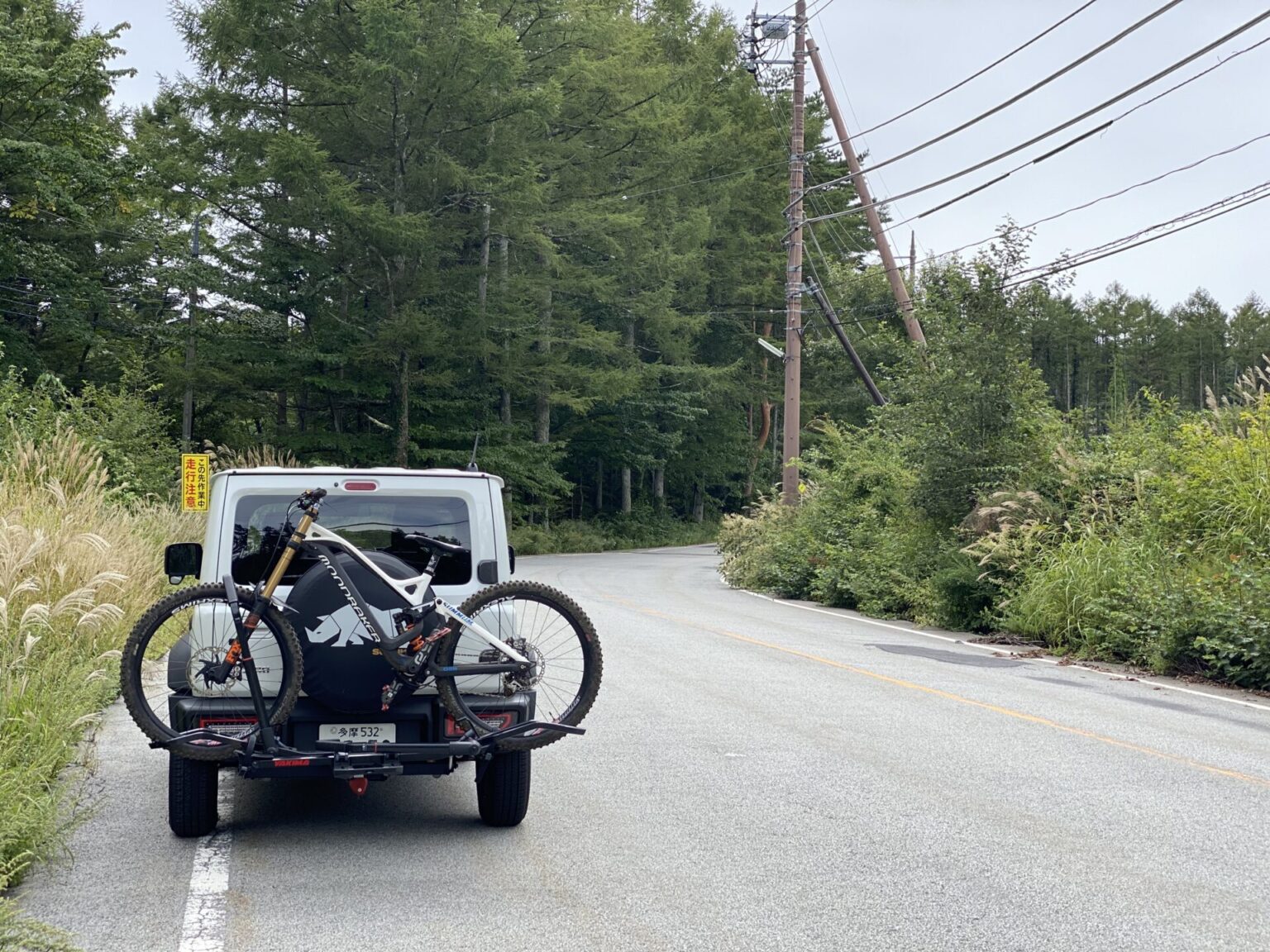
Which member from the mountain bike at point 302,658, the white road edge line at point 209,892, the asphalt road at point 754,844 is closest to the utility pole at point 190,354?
the asphalt road at point 754,844

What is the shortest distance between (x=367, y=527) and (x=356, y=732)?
4.31ft

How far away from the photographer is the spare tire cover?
20.0 ft

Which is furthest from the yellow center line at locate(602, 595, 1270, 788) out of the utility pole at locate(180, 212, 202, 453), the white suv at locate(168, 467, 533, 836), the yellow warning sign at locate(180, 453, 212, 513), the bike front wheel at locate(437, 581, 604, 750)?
the utility pole at locate(180, 212, 202, 453)

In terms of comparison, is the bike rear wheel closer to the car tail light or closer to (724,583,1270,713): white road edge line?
the car tail light

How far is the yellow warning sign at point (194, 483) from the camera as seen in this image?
66.2 ft

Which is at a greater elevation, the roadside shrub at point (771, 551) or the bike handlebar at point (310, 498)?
the bike handlebar at point (310, 498)

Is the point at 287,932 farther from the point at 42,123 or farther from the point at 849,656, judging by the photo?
the point at 42,123

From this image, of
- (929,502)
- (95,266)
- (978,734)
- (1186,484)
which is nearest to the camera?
(978,734)

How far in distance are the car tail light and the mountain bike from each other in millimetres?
21

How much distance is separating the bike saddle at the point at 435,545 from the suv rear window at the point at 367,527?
4cm

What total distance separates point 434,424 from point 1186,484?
29.8m

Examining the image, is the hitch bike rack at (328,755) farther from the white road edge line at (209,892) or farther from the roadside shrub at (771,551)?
the roadside shrub at (771,551)

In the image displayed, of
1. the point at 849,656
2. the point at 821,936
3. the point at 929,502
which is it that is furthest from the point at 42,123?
the point at 821,936

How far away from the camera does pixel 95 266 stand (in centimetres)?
4031
